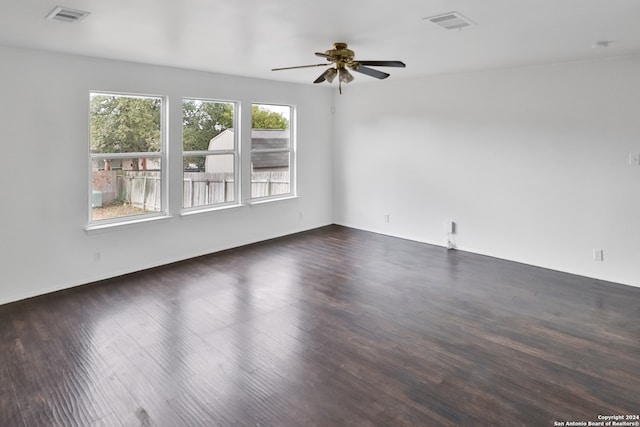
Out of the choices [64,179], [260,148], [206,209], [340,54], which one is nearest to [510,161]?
[340,54]

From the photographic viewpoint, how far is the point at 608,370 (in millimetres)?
2854

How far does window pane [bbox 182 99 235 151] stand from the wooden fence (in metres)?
0.41

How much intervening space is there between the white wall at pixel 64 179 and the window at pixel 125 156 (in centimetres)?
16

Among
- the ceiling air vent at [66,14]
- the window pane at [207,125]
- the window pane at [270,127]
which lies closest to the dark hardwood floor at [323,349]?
the window pane at [207,125]

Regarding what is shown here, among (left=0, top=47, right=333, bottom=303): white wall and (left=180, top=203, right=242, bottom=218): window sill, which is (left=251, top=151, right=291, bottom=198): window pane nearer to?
(left=180, top=203, right=242, bottom=218): window sill

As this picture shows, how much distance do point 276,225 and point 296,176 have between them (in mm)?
930

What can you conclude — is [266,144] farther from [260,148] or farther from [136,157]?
[136,157]

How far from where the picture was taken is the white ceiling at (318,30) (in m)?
2.85

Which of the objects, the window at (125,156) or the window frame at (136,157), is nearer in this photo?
the window frame at (136,157)

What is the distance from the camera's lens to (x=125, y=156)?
4910 mm

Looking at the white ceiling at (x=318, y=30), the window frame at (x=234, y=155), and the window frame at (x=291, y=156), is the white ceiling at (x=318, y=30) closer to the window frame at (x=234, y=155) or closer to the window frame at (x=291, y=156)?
the window frame at (x=234, y=155)

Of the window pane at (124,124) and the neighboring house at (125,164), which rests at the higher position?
the window pane at (124,124)

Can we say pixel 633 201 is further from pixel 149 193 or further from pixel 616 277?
pixel 149 193

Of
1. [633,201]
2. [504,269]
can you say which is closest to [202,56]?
[504,269]
